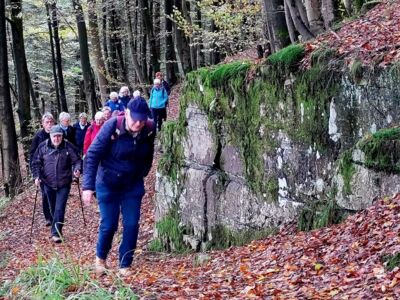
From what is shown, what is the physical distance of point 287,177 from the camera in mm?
8984

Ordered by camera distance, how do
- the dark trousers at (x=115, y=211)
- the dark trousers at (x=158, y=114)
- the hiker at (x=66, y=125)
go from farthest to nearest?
1. the dark trousers at (x=158, y=114)
2. the hiker at (x=66, y=125)
3. the dark trousers at (x=115, y=211)

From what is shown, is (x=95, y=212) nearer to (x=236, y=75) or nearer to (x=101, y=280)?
(x=236, y=75)

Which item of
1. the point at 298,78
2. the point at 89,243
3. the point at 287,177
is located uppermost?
the point at 298,78

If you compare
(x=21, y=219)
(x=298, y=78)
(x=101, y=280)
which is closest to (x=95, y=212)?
(x=21, y=219)

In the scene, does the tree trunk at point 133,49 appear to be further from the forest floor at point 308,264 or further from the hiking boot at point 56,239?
the forest floor at point 308,264

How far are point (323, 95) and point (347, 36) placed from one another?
1314 mm

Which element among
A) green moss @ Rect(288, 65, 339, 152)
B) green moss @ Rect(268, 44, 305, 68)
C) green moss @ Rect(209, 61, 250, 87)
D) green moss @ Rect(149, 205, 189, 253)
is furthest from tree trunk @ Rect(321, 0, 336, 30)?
green moss @ Rect(149, 205, 189, 253)

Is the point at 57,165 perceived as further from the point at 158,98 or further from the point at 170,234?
the point at 158,98

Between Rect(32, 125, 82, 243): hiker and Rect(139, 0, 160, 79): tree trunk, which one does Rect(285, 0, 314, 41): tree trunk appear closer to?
Rect(32, 125, 82, 243): hiker

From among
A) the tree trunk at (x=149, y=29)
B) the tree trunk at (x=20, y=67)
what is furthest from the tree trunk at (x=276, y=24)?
the tree trunk at (x=149, y=29)

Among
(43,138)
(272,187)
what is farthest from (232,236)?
(43,138)

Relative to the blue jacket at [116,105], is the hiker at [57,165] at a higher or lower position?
lower

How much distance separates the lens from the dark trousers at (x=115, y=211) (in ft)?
23.0

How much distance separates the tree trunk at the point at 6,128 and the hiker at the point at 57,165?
7446 mm
